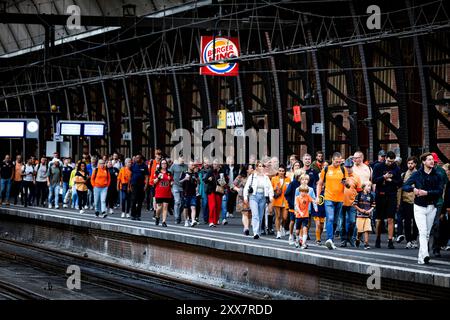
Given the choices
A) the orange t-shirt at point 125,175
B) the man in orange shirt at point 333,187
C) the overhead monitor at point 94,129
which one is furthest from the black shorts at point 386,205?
the overhead monitor at point 94,129

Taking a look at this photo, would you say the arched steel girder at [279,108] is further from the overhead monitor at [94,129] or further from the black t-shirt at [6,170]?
the black t-shirt at [6,170]

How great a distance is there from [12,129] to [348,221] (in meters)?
25.7

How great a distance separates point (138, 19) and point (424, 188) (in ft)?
90.2

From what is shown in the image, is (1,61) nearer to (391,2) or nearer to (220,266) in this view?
(391,2)

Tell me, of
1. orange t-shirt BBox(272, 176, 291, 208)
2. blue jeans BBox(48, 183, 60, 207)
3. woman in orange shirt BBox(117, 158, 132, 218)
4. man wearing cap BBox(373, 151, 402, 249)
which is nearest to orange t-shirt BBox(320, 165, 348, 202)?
man wearing cap BBox(373, 151, 402, 249)

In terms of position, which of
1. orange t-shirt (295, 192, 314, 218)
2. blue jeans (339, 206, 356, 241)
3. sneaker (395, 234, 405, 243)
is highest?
orange t-shirt (295, 192, 314, 218)

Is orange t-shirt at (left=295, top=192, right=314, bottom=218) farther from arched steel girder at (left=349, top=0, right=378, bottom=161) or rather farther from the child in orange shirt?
arched steel girder at (left=349, top=0, right=378, bottom=161)

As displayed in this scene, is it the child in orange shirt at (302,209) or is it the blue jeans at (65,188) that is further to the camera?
the blue jeans at (65,188)

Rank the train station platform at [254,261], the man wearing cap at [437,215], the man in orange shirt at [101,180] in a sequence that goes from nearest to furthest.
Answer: the train station platform at [254,261] < the man wearing cap at [437,215] < the man in orange shirt at [101,180]

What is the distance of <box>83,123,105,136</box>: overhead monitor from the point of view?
4559 cm

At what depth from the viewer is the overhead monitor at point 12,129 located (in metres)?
46.7

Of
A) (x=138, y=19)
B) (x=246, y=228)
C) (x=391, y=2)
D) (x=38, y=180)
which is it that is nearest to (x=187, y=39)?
(x=138, y=19)

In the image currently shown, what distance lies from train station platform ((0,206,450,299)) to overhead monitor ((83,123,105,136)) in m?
9.59

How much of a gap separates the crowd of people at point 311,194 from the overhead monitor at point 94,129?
5.78 meters
